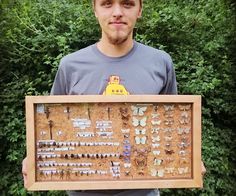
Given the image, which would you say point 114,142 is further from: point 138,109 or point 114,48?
point 114,48

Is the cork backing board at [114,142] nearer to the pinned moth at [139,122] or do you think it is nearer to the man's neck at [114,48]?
the pinned moth at [139,122]

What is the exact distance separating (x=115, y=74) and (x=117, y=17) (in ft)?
0.80

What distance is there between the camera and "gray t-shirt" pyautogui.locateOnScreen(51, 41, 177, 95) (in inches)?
81.4

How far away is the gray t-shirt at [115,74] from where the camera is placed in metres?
2.06

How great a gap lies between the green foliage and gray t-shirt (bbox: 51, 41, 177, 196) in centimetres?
200

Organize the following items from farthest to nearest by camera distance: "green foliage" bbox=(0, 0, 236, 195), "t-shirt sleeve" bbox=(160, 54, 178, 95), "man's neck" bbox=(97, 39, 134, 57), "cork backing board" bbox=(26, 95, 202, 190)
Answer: "green foliage" bbox=(0, 0, 236, 195)
"t-shirt sleeve" bbox=(160, 54, 178, 95)
"man's neck" bbox=(97, 39, 134, 57)
"cork backing board" bbox=(26, 95, 202, 190)

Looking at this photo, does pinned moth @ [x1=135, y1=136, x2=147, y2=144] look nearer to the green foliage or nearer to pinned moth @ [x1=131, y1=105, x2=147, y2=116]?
pinned moth @ [x1=131, y1=105, x2=147, y2=116]

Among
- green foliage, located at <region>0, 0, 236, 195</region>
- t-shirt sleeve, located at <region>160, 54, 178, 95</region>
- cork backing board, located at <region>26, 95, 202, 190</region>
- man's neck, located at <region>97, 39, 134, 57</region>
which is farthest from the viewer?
green foliage, located at <region>0, 0, 236, 195</region>

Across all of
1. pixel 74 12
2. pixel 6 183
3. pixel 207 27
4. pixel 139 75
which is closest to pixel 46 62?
pixel 74 12

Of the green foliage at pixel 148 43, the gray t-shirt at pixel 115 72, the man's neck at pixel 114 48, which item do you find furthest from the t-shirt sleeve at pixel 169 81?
the green foliage at pixel 148 43

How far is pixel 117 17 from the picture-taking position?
2.02 m

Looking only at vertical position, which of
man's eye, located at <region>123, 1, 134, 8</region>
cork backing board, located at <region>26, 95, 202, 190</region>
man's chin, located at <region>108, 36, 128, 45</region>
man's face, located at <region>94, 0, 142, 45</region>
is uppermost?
man's eye, located at <region>123, 1, 134, 8</region>

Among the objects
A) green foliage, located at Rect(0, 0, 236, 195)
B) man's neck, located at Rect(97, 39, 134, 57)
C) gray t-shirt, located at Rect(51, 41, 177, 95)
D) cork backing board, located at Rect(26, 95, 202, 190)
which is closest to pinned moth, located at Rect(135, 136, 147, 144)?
cork backing board, located at Rect(26, 95, 202, 190)

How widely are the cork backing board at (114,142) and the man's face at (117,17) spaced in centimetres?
29
